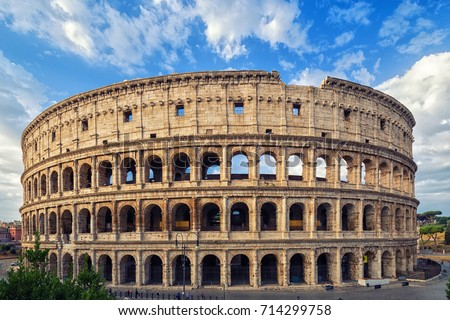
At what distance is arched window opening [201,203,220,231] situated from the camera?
30625 mm

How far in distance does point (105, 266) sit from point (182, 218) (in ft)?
31.1

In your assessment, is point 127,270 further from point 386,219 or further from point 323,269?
point 386,219

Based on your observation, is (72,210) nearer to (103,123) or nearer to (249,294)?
(103,123)

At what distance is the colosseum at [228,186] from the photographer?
27969 millimetres

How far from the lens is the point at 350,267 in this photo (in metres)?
30.4

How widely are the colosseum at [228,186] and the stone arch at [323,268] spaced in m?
0.10

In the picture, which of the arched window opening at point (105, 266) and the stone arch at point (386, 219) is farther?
the stone arch at point (386, 219)

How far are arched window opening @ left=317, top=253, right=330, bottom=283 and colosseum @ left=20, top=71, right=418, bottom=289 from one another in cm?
10

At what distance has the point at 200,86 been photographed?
96.4ft

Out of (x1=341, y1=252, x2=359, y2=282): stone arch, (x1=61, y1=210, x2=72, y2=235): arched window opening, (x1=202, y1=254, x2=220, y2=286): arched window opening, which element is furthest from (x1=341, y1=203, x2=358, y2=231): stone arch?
(x1=61, y1=210, x2=72, y2=235): arched window opening

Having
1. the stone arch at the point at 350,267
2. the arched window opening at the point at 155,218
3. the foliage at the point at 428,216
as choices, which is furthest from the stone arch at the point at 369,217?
the foliage at the point at 428,216

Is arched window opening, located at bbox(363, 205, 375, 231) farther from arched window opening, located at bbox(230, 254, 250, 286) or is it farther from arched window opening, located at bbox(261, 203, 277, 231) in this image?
arched window opening, located at bbox(230, 254, 250, 286)

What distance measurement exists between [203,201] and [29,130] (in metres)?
28.9

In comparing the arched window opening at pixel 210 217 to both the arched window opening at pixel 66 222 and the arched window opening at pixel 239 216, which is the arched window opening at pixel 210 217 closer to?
the arched window opening at pixel 239 216
